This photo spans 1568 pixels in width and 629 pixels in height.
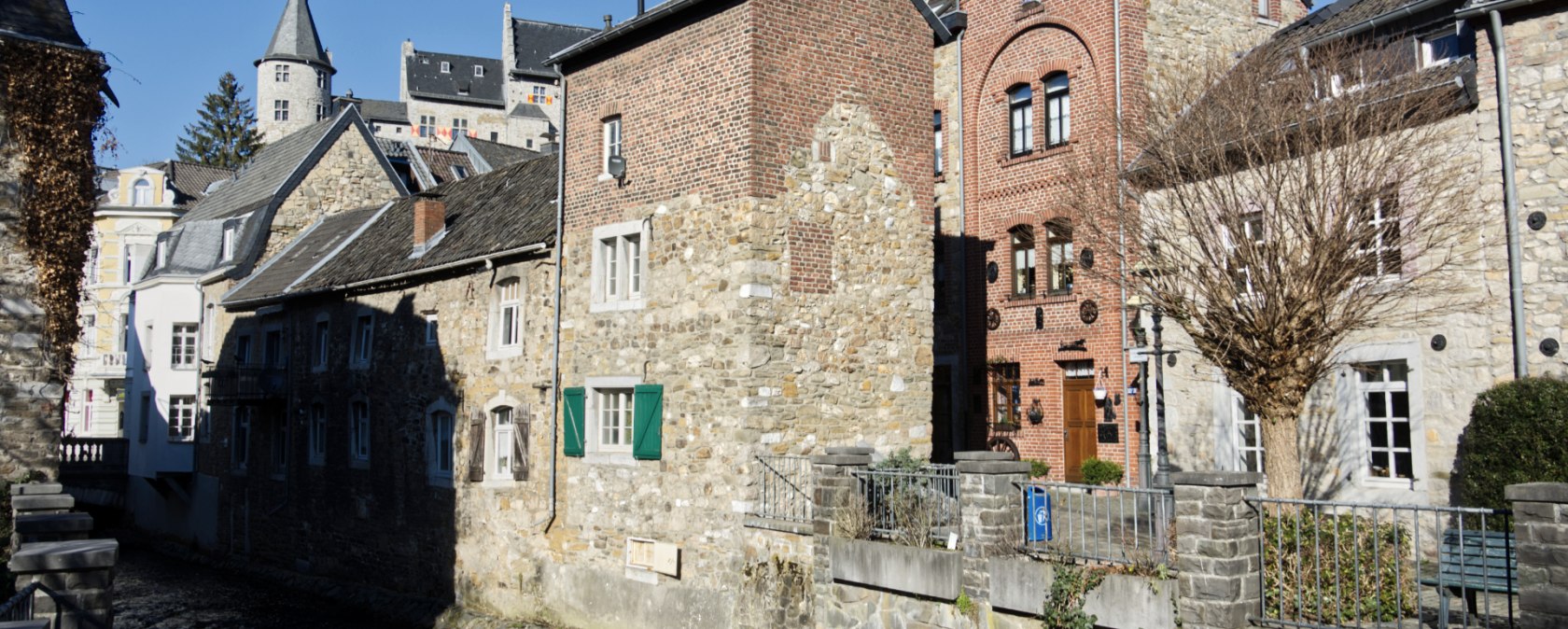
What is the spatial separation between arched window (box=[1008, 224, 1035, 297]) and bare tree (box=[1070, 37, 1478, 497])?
8.09 meters

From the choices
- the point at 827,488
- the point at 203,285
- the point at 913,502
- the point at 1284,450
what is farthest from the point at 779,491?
the point at 203,285

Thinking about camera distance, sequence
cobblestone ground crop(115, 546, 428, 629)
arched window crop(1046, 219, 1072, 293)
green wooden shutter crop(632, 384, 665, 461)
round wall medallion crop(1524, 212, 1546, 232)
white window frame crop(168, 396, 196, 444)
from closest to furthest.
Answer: round wall medallion crop(1524, 212, 1546, 232) → green wooden shutter crop(632, 384, 665, 461) → arched window crop(1046, 219, 1072, 293) → cobblestone ground crop(115, 546, 428, 629) → white window frame crop(168, 396, 196, 444)

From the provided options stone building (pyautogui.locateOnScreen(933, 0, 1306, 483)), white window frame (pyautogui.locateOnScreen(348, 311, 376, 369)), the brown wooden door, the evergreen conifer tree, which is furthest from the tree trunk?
the evergreen conifer tree

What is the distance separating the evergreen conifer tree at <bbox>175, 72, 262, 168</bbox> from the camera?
64.7m

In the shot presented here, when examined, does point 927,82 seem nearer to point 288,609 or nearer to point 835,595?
point 835,595

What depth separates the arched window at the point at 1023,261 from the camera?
22.8m

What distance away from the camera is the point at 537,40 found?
86500 mm

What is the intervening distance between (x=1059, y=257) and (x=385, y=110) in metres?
70.9

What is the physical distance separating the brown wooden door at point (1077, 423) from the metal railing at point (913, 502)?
26.5 ft

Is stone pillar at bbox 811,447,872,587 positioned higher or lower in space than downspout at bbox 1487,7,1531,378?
lower

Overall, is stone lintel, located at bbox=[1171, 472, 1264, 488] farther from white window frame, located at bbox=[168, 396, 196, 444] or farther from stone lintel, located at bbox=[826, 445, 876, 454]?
white window frame, located at bbox=[168, 396, 196, 444]

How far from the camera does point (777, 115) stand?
15898mm

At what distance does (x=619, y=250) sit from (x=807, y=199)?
122 inches

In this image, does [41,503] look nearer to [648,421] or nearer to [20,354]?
[20,354]
